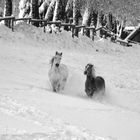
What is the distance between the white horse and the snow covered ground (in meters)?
0.32

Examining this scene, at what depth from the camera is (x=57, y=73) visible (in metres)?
12.2

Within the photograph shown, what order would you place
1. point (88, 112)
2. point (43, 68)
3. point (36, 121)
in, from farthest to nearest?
point (43, 68) < point (88, 112) < point (36, 121)

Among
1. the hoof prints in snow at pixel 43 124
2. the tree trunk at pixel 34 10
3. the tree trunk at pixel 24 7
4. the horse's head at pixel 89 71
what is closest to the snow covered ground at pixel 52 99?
the hoof prints in snow at pixel 43 124

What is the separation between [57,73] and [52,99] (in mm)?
2516

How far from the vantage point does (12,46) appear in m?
21.5

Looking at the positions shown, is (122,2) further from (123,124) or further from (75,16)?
(123,124)

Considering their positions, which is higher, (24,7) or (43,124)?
(24,7)

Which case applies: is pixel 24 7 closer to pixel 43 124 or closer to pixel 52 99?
pixel 52 99

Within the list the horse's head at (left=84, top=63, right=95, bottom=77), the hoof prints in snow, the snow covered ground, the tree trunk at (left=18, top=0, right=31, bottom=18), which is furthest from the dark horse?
the tree trunk at (left=18, top=0, right=31, bottom=18)

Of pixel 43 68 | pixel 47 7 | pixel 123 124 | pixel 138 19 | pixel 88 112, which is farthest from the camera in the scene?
pixel 138 19

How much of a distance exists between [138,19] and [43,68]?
4089 cm

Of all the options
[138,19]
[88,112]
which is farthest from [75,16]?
[88,112]

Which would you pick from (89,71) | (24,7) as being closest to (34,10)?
(24,7)

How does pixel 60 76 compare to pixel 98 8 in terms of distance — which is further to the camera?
pixel 98 8
